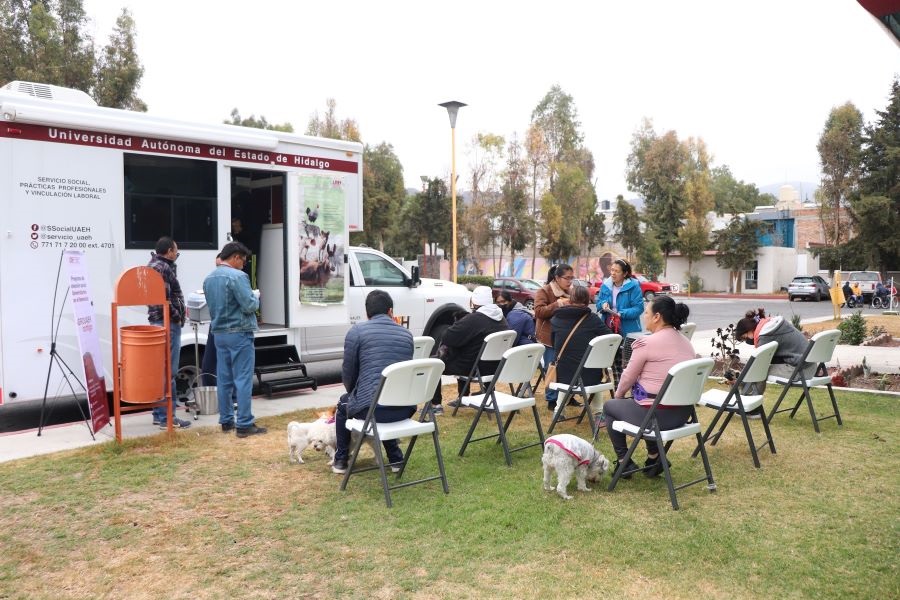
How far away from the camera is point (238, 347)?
632cm

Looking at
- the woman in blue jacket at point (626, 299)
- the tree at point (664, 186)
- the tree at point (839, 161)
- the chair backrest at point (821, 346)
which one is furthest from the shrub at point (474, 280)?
the chair backrest at point (821, 346)

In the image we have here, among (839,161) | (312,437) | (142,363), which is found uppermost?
(839,161)

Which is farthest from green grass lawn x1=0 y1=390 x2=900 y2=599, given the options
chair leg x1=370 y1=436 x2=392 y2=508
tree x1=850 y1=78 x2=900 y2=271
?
tree x1=850 y1=78 x2=900 y2=271

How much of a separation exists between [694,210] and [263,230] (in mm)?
36751

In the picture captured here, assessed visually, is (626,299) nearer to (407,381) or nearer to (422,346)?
(422,346)

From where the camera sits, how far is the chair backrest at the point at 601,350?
6.09 meters

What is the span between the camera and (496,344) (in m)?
6.53

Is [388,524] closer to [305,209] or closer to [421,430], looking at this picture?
[421,430]

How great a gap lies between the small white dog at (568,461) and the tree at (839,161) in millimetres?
A: 37142

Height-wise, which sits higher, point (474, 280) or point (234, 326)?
point (474, 280)

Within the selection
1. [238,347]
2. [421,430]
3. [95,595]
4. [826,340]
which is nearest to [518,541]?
[421,430]

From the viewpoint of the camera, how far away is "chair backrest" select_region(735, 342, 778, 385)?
545cm

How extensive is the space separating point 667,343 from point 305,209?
4.65 m

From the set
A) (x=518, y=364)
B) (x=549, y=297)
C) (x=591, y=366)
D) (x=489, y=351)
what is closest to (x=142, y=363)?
(x=489, y=351)
